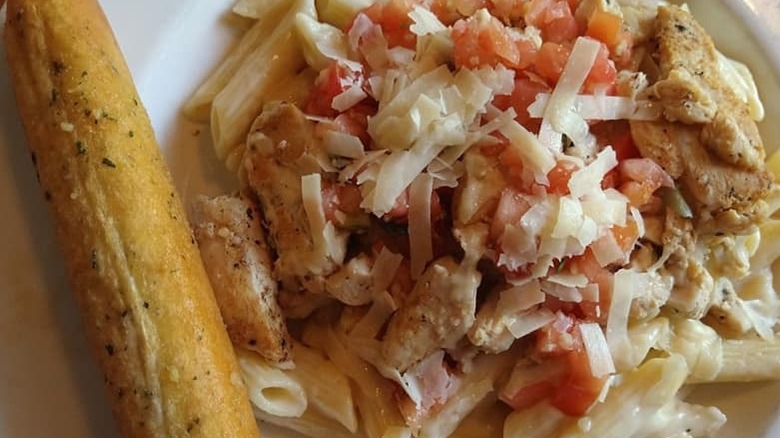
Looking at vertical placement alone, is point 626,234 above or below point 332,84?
above

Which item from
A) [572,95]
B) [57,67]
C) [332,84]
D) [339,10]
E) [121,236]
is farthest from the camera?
[339,10]

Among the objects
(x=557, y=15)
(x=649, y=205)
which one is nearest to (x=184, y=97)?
(x=557, y=15)

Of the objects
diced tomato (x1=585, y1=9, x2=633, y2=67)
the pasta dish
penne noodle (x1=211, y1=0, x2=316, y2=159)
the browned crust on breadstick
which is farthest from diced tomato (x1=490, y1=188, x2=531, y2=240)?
penne noodle (x1=211, y1=0, x2=316, y2=159)

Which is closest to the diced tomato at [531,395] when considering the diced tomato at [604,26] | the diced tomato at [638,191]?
the diced tomato at [638,191]

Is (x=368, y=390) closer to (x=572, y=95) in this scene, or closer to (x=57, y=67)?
(x=572, y=95)

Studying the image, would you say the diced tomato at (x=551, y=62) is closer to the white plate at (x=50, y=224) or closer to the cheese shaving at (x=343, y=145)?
the cheese shaving at (x=343, y=145)

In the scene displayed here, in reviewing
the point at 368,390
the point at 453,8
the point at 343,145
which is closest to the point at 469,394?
the point at 368,390

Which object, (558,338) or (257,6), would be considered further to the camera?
(257,6)

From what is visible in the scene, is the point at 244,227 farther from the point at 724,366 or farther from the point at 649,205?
the point at 724,366
